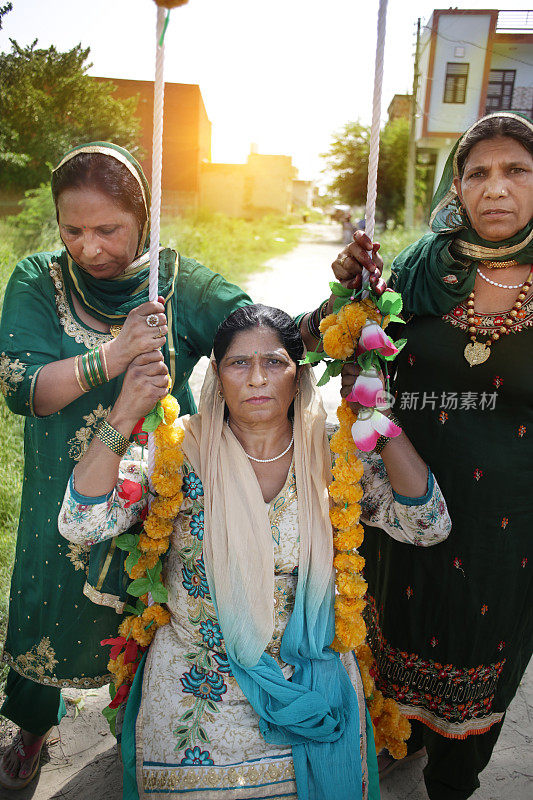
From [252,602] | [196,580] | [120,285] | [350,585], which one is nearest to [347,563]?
[350,585]

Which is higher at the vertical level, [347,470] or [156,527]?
[347,470]

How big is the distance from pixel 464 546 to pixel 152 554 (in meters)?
1.18

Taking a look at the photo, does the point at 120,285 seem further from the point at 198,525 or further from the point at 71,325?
the point at 198,525

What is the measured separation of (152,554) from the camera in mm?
2143

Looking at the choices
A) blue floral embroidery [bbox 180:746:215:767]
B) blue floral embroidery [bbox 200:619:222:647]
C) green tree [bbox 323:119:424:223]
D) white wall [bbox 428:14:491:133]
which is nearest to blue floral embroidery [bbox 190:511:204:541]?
blue floral embroidery [bbox 200:619:222:647]

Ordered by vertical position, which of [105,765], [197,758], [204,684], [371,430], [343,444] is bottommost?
[105,765]

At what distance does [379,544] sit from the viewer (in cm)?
270

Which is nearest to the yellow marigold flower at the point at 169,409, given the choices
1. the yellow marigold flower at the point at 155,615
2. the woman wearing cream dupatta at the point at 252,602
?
the woman wearing cream dupatta at the point at 252,602

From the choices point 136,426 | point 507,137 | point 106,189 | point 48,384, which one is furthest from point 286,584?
point 507,137

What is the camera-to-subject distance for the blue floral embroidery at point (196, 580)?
2092 millimetres

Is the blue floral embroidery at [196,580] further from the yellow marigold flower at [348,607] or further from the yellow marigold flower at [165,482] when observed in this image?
the yellow marigold flower at [348,607]

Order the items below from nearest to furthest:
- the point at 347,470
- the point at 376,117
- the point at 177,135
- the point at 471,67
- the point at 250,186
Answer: the point at 376,117 < the point at 347,470 < the point at 471,67 < the point at 177,135 < the point at 250,186

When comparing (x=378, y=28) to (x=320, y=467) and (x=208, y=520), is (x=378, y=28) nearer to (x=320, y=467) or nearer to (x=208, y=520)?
(x=320, y=467)

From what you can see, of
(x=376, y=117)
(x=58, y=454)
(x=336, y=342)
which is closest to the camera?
(x=376, y=117)
